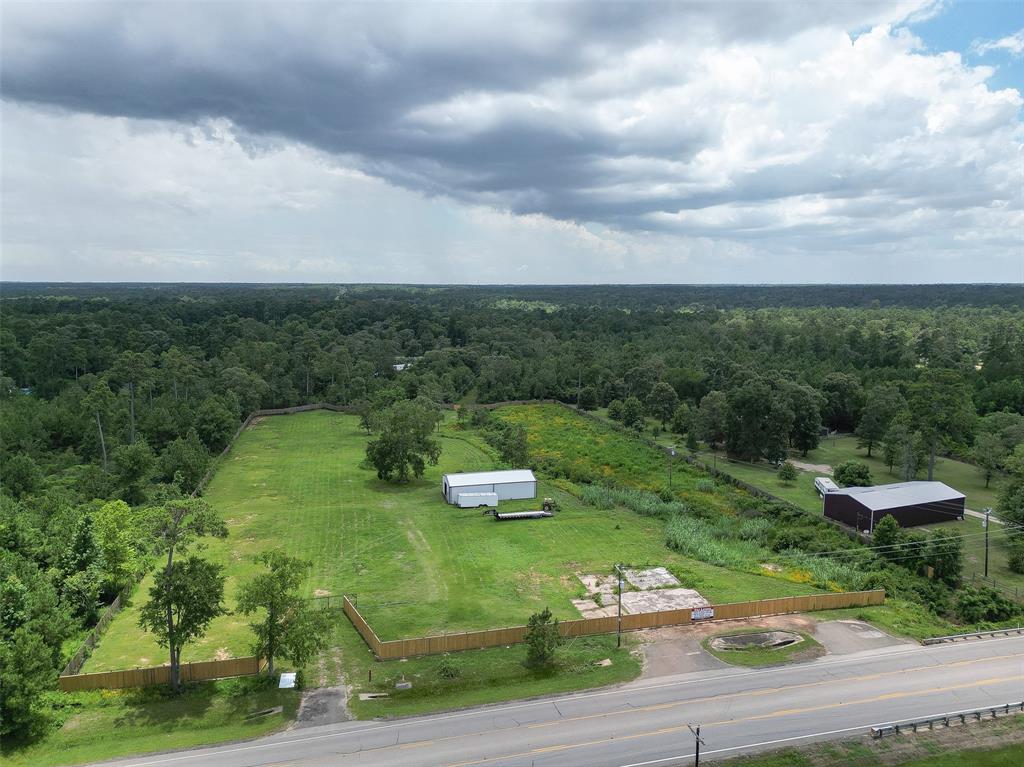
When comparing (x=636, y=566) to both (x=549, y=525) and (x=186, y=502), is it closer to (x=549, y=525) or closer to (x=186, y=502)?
(x=549, y=525)

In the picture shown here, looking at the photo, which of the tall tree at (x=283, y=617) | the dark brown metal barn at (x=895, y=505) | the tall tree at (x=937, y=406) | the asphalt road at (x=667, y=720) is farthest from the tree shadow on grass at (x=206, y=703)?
the tall tree at (x=937, y=406)

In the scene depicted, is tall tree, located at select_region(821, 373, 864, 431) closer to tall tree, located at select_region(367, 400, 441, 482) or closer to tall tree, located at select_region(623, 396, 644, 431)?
tall tree, located at select_region(623, 396, 644, 431)

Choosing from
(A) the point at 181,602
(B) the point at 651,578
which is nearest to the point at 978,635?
(B) the point at 651,578

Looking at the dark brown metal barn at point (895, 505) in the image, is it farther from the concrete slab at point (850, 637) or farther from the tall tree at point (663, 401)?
the tall tree at point (663, 401)

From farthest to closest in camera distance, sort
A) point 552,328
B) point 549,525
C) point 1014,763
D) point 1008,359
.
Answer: point 552,328 < point 1008,359 < point 549,525 < point 1014,763

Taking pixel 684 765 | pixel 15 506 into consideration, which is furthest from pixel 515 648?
pixel 15 506

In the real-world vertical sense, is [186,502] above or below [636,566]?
above
